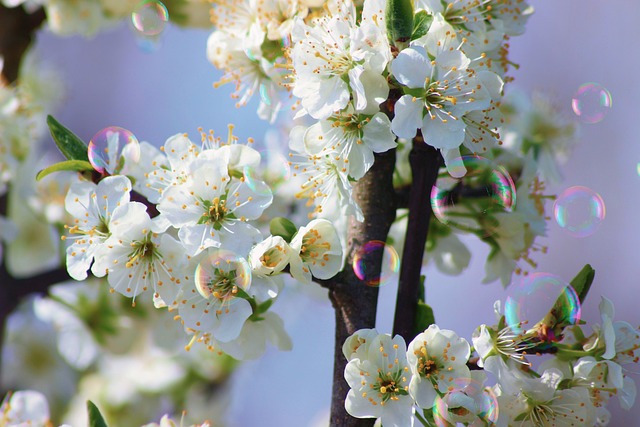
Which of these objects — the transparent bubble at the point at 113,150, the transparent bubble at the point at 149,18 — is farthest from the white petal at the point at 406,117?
the transparent bubble at the point at 149,18

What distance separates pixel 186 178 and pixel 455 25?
0.43 metres

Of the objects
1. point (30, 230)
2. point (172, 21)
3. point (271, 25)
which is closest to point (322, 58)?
point (271, 25)

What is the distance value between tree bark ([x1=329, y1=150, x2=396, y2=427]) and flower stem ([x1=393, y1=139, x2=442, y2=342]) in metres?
0.04

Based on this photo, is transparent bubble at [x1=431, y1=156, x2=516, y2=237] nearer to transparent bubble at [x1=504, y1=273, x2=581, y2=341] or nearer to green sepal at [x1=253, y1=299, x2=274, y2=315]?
transparent bubble at [x1=504, y1=273, x2=581, y2=341]

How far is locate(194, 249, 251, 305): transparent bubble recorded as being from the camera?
3.10ft

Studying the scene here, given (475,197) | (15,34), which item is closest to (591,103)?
(475,197)

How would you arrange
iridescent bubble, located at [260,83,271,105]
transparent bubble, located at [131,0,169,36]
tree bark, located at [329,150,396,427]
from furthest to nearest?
transparent bubble, located at [131,0,169,36]
iridescent bubble, located at [260,83,271,105]
tree bark, located at [329,150,396,427]

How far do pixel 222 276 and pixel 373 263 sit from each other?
0.68 ft

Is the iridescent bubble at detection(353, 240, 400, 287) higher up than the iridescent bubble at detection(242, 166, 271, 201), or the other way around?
the iridescent bubble at detection(242, 166, 271, 201)

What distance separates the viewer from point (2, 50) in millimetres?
1829

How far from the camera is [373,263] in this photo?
1.05 metres

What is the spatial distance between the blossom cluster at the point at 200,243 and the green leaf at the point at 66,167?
0.03 metres

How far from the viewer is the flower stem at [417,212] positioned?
3.38 ft

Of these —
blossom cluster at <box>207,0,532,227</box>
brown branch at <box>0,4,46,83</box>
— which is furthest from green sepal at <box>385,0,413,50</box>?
brown branch at <box>0,4,46,83</box>
